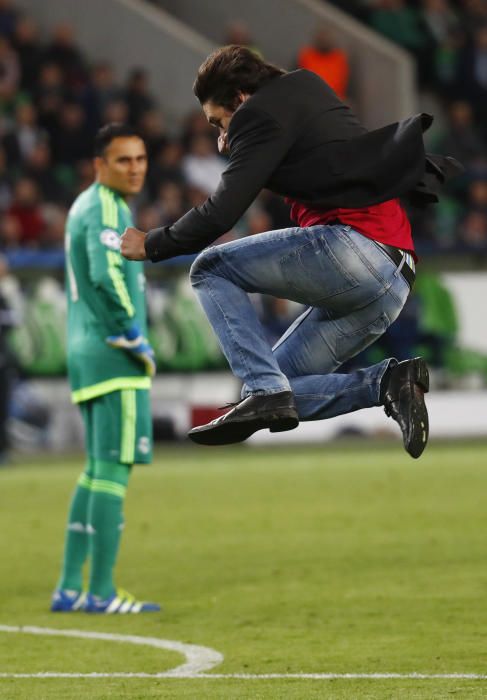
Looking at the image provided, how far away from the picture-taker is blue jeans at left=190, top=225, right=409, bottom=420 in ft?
20.1

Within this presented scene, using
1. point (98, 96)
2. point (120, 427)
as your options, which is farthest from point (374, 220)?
point (98, 96)

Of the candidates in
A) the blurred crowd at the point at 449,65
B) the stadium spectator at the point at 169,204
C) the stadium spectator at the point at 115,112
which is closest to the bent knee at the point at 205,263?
the stadium spectator at the point at 169,204

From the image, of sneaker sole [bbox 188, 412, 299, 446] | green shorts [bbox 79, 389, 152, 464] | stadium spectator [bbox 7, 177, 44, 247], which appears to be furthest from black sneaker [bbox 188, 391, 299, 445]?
stadium spectator [bbox 7, 177, 44, 247]

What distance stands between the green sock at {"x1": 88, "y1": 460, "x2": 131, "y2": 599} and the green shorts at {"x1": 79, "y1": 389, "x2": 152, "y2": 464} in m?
0.07

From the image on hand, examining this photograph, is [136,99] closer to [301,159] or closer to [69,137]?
[69,137]

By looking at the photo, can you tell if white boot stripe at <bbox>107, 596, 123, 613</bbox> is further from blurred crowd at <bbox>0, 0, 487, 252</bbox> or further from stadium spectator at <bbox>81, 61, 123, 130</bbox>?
stadium spectator at <bbox>81, 61, 123, 130</bbox>

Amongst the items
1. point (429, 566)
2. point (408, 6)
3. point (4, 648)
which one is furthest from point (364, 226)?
point (408, 6)

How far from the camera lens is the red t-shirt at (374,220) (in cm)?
614

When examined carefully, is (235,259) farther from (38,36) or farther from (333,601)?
(38,36)

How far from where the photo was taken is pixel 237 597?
28.5 feet

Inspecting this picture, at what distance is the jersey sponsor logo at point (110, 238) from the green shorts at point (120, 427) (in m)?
0.74

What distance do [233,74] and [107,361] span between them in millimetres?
2618

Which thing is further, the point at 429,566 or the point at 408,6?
the point at 408,6

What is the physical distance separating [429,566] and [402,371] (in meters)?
3.38
